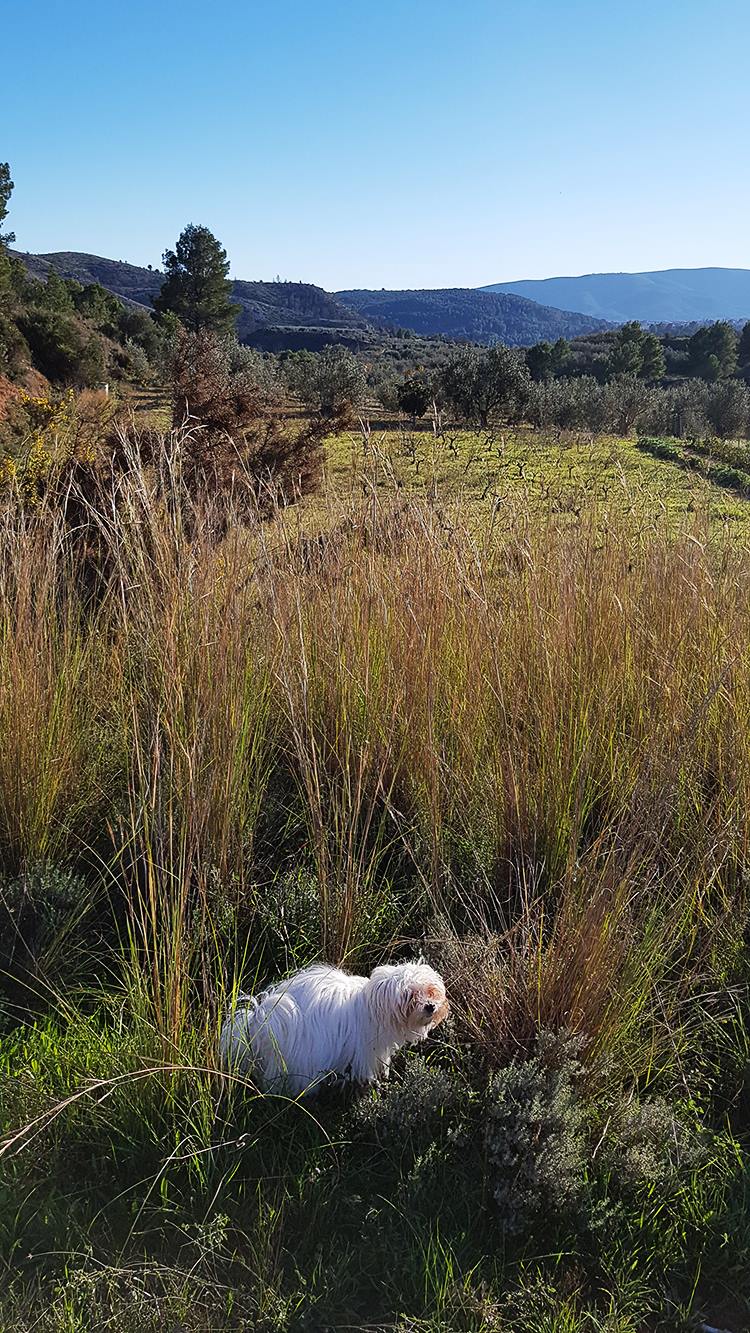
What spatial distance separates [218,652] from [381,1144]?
1.19 meters

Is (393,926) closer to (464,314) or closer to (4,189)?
(4,189)

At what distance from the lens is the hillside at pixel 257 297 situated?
255ft

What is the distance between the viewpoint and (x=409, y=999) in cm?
162

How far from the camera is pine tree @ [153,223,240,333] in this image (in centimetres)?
4050

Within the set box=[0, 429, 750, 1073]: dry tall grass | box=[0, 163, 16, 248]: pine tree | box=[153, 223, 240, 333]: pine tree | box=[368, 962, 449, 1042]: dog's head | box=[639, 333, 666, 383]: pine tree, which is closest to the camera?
box=[368, 962, 449, 1042]: dog's head

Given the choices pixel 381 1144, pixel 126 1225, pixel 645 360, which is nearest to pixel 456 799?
pixel 381 1144

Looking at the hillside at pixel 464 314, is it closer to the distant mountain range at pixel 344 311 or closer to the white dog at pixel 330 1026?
the distant mountain range at pixel 344 311

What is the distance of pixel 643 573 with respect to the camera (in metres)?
3.16

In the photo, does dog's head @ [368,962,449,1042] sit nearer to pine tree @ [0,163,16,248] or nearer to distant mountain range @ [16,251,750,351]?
pine tree @ [0,163,16,248]

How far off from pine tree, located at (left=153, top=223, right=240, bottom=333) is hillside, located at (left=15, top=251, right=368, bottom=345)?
30.9 meters

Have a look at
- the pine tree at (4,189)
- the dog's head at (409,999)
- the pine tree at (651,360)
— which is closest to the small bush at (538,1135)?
the dog's head at (409,999)

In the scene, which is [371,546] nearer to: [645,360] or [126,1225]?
[126,1225]

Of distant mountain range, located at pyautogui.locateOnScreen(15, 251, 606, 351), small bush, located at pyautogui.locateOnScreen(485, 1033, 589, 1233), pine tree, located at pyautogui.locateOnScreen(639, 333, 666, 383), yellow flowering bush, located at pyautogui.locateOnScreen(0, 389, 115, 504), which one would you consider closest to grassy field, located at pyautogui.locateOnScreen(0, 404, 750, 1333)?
small bush, located at pyautogui.locateOnScreen(485, 1033, 589, 1233)

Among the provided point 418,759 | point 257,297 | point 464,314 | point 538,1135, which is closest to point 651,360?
point 418,759
